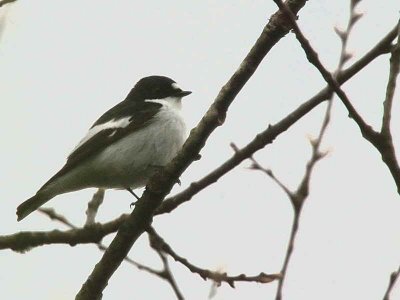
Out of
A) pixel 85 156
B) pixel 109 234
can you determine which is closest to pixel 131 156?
pixel 85 156

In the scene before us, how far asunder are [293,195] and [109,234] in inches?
93.3

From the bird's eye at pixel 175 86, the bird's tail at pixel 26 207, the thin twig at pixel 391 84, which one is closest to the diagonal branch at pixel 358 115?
the thin twig at pixel 391 84

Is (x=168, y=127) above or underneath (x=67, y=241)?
above

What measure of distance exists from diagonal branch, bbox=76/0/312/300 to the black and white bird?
290 cm

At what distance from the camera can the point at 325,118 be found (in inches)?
106

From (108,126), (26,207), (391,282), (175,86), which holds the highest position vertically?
(175,86)

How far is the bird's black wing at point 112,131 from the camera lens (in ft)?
24.2

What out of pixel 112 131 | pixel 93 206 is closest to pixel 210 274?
pixel 93 206

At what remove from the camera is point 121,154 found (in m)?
7.31

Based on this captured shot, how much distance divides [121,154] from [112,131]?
0.45 meters

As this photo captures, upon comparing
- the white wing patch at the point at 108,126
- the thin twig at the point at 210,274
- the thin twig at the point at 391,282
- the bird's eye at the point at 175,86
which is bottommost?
the thin twig at the point at 391,282

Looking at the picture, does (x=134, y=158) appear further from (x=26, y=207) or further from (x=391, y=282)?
(x=391, y=282)

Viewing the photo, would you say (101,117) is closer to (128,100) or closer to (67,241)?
(128,100)

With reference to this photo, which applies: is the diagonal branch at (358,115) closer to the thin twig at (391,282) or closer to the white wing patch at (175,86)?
the thin twig at (391,282)
